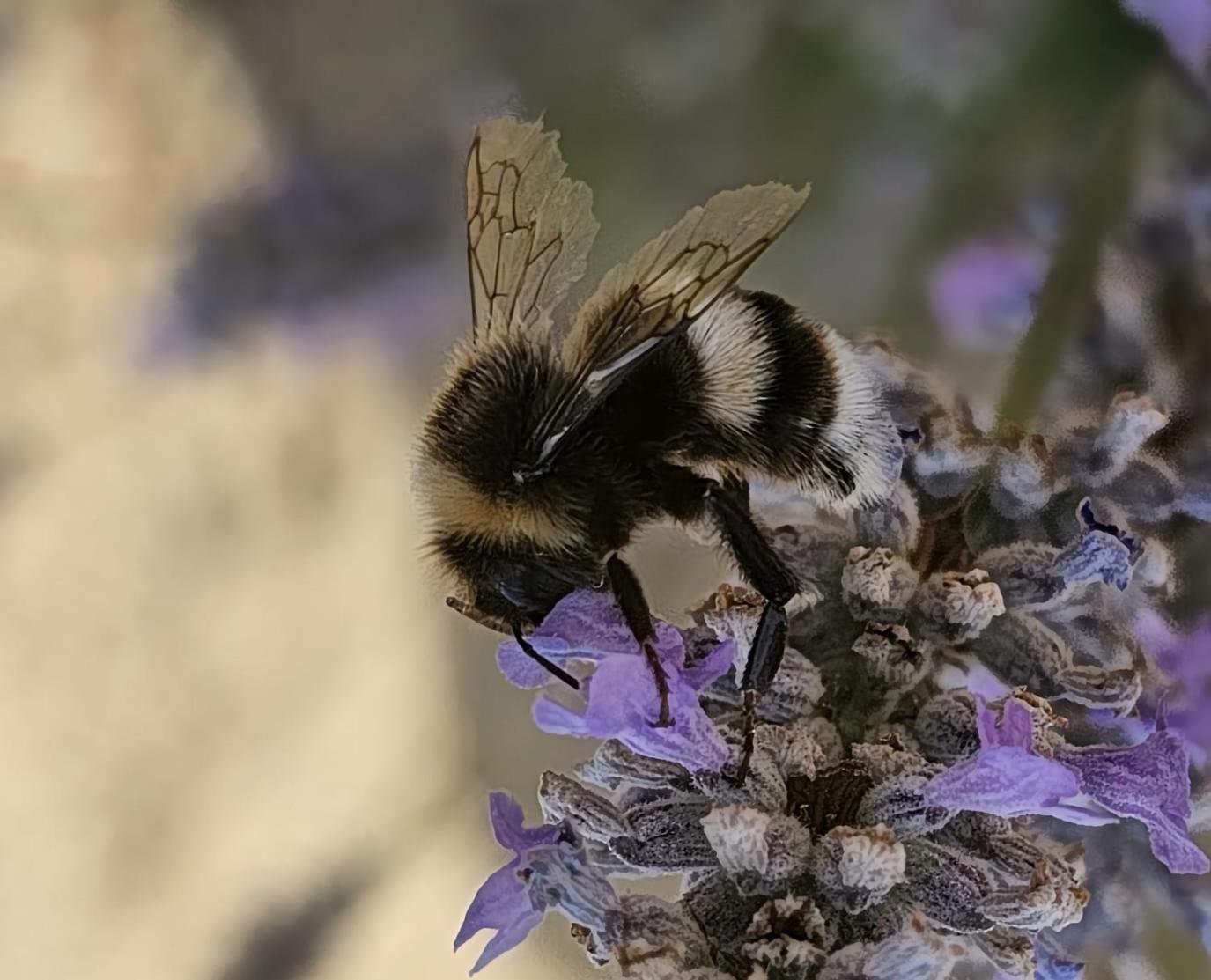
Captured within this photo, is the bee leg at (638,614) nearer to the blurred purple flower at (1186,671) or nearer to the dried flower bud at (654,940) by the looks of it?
the dried flower bud at (654,940)

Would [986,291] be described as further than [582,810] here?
Yes

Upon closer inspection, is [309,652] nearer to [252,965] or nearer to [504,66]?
[252,965]

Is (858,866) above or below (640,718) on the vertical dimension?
below

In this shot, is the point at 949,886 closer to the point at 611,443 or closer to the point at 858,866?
the point at 858,866

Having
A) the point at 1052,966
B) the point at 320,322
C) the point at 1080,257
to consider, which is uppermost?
the point at 320,322

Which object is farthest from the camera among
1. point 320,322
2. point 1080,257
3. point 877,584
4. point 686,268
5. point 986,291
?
point 320,322

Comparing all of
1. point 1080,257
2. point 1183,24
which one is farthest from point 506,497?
point 1183,24

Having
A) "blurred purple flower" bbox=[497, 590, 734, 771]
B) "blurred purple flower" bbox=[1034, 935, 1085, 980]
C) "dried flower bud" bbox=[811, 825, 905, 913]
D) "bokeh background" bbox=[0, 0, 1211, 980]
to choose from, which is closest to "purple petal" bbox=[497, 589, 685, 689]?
"blurred purple flower" bbox=[497, 590, 734, 771]

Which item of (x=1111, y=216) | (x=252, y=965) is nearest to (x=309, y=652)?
(x=252, y=965)
